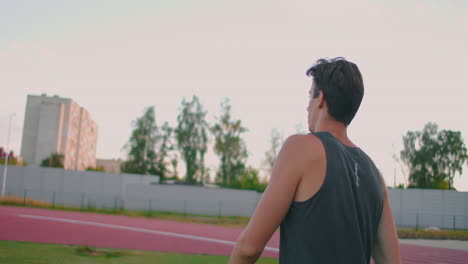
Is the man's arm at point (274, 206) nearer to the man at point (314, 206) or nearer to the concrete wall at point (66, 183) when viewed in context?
the man at point (314, 206)

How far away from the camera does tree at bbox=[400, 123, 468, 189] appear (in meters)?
37.8

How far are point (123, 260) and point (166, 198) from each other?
104ft

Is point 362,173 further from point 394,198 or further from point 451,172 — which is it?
point 451,172

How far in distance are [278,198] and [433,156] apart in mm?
47725

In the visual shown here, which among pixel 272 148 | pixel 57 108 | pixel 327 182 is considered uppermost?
pixel 57 108

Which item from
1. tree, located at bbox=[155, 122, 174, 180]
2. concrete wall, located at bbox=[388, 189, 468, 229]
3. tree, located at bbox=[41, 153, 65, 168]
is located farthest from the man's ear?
tree, located at bbox=[41, 153, 65, 168]

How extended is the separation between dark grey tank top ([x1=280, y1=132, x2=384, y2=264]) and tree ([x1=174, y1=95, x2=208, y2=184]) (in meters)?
52.0

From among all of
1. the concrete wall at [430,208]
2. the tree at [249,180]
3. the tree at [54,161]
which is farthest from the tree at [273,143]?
the tree at [54,161]

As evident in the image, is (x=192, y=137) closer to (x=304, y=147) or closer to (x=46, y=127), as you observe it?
(x=46, y=127)

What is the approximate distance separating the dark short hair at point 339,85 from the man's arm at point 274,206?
23 centimetres

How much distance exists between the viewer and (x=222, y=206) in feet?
119

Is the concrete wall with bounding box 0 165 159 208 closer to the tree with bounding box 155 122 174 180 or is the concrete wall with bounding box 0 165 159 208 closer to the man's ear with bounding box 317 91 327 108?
the tree with bounding box 155 122 174 180

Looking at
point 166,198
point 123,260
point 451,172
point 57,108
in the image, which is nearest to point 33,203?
point 166,198

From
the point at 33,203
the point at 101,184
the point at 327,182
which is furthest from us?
the point at 101,184
